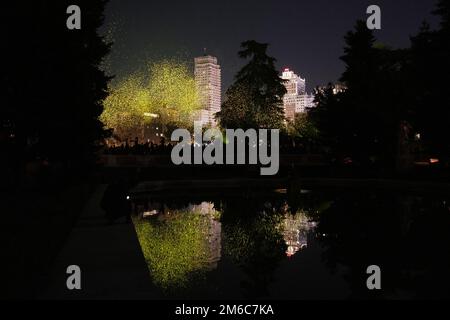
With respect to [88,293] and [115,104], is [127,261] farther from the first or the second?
[115,104]

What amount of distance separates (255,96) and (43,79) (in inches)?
A: 1408

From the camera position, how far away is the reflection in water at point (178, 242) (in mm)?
9484

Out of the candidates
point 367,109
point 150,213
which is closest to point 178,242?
point 150,213

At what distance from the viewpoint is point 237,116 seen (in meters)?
53.3

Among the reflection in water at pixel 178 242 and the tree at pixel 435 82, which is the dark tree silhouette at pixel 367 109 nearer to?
the tree at pixel 435 82

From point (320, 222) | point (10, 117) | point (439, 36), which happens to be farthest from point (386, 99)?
point (10, 117)

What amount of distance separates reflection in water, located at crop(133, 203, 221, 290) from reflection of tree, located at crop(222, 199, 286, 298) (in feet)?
1.48

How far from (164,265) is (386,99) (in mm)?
31375

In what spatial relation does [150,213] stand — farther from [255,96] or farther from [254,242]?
[255,96]

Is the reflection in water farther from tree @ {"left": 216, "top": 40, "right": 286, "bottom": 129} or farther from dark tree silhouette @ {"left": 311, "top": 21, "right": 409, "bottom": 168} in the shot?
tree @ {"left": 216, "top": 40, "right": 286, "bottom": 129}

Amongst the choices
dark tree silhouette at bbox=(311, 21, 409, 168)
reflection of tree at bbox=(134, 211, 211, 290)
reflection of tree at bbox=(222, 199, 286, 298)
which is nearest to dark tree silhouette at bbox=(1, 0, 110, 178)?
reflection of tree at bbox=(134, 211, 211, 290)

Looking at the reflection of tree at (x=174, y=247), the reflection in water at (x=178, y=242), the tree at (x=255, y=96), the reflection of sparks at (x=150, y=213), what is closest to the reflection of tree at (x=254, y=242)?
the reflection in water at (x=178, y=242)

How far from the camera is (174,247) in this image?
39.5 ft

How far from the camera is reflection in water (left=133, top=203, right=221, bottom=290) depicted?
31.1ft
